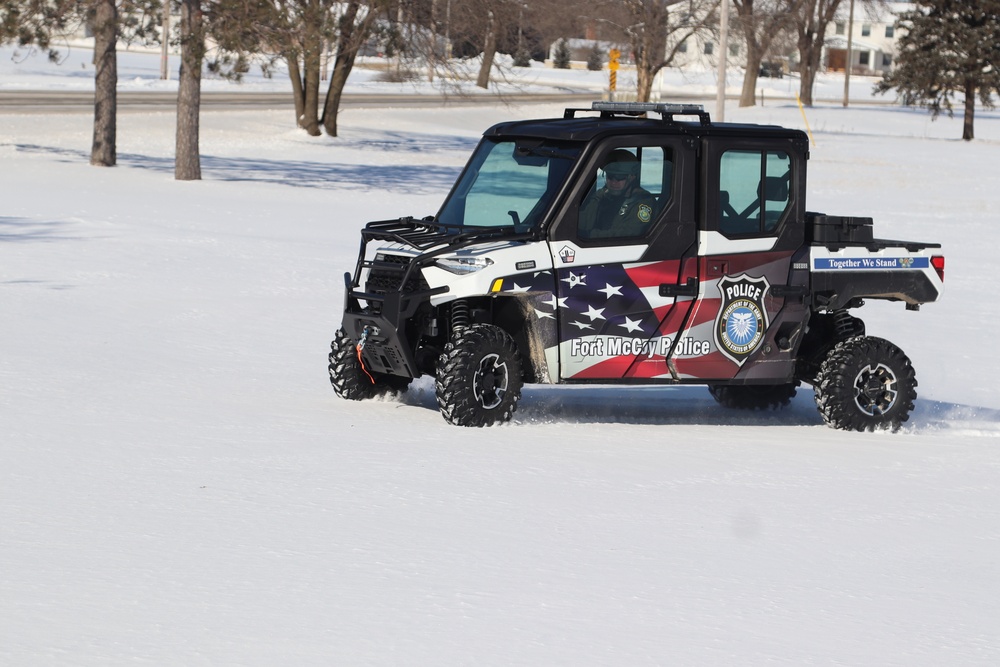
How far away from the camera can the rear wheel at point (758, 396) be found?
10.8 meters

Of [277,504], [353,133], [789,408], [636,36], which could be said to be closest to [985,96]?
[636,36]

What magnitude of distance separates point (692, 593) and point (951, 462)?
3657 mm

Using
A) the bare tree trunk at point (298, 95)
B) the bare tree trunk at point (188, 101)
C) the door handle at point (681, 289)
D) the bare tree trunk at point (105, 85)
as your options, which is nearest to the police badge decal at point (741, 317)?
the door handle at point (681, 289)

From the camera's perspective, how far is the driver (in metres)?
9.04

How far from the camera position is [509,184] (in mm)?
9367

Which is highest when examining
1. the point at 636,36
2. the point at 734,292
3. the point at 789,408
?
the point at 636,36

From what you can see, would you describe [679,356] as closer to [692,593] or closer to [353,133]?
[692,593]

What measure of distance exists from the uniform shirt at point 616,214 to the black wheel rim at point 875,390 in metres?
1.88

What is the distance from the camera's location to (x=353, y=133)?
154 ft

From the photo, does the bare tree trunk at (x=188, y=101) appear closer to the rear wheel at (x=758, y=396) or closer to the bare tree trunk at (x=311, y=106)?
the bare tree trunk at (x=311, y=106)

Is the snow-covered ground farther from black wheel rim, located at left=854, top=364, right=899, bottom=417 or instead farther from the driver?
the driver

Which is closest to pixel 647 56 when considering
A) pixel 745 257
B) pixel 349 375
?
pixel 745 257

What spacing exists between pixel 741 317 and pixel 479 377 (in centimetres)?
182

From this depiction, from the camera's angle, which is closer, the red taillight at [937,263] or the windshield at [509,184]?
the windshield at [509,184]
